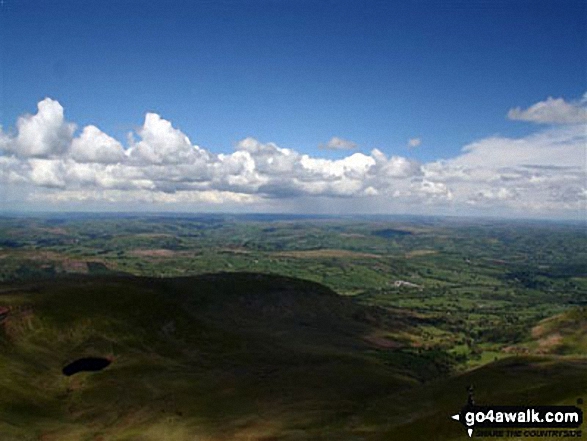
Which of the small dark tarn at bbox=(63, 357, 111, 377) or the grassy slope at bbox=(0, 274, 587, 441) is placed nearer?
the grassy slope at bbox=(0, 274, 587, 441)

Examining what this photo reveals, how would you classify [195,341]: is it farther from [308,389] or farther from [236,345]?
[308,389]

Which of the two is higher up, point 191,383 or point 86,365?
point 86,365

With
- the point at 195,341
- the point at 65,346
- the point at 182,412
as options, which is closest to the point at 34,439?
the point at 182,412

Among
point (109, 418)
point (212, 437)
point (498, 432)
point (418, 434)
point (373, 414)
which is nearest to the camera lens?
point (498, 432)

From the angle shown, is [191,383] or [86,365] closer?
[191,383]
